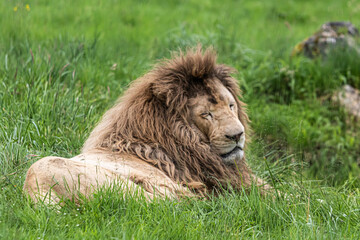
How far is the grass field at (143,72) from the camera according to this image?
10.6 feet

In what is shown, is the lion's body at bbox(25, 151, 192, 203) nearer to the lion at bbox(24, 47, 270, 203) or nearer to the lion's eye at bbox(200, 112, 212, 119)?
the lion at bbox(24, 47, 270, 203)

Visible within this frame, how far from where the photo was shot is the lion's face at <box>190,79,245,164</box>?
3.97 metres

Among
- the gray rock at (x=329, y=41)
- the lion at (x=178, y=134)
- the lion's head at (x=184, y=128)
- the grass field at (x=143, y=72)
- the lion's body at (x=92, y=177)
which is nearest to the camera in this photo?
the grass field at (x=143, y=72)

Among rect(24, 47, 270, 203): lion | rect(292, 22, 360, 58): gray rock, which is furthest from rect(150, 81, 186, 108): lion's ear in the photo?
rect(292, 22, 360, 58): gray rock

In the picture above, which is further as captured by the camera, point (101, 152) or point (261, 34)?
point (261, 34)

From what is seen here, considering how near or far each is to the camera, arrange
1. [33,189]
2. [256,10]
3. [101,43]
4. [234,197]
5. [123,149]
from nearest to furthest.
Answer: [33,189], [234,197], [123,149], [101,43], [256,10]

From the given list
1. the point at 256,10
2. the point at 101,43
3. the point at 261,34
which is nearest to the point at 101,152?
the point at 101,43

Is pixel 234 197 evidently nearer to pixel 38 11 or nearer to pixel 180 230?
pixel 180 230

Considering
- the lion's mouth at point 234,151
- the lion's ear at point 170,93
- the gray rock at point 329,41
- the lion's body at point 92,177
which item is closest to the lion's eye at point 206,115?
the lion's ear at point 170,93

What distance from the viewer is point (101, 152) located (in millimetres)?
3943

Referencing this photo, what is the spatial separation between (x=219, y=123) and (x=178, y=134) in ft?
1.12

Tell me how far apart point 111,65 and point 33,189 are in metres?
3.54

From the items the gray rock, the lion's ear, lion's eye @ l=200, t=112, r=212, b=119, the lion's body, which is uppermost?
the lion's ear

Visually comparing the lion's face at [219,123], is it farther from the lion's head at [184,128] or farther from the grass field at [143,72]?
the grass field at [143,72]
